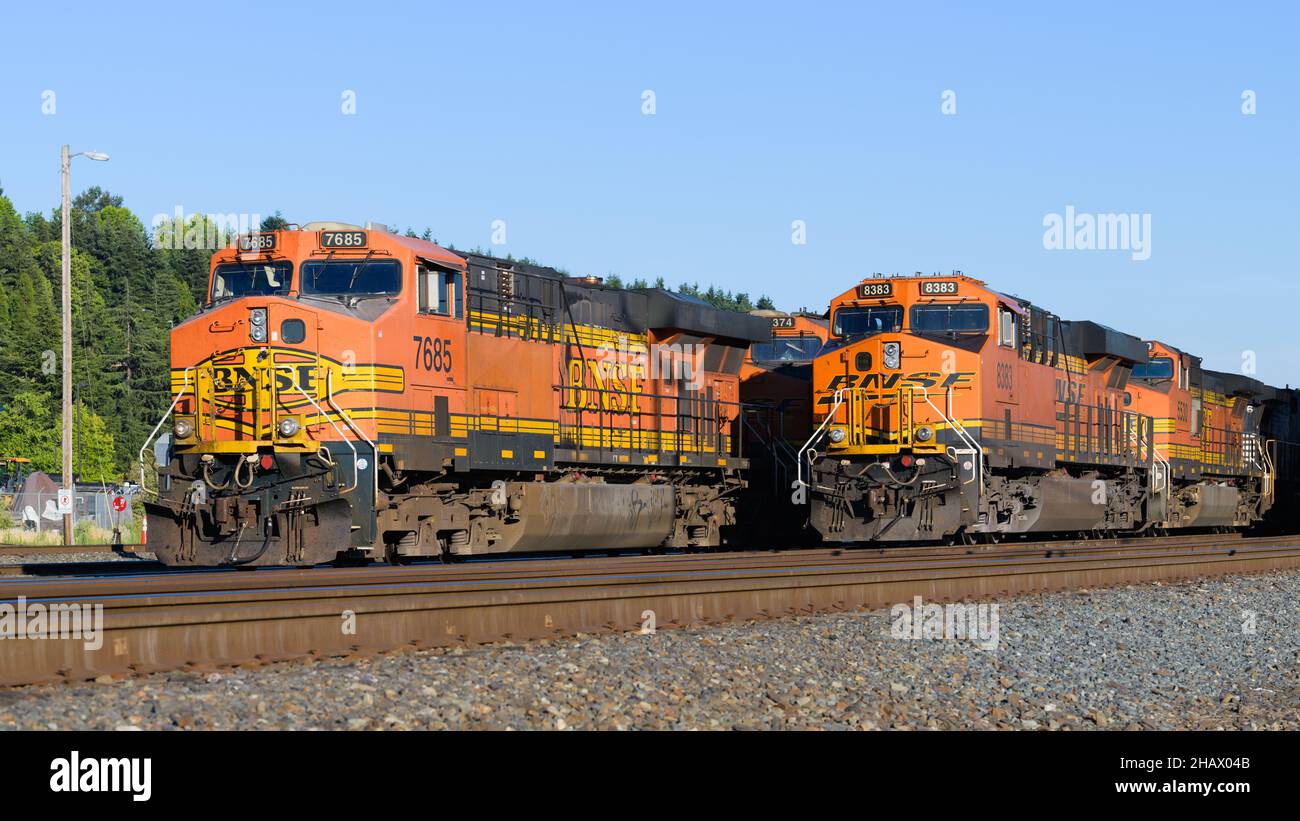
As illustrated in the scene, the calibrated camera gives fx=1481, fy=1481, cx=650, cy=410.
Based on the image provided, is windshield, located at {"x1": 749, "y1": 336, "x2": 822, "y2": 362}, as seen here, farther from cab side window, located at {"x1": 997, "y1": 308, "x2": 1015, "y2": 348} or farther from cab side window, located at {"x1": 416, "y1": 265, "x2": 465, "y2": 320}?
cab side window, located at {"x1": 416, "y1": 265, "x2": 465, "y2": 320}

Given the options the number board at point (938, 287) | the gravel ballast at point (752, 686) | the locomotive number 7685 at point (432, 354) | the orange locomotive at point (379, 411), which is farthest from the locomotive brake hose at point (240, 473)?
the number board at point (938, 287)

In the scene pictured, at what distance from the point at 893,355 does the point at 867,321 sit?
3.34 feet

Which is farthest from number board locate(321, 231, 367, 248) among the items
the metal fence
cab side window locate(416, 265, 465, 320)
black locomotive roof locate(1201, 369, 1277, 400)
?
black locomotive roof locate(1201, 369, 1277, 400)

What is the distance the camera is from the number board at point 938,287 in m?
23.5

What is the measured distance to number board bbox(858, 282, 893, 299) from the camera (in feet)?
78.9

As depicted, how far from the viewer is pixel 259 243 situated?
17625 mm

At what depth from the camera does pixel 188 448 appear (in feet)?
54.6

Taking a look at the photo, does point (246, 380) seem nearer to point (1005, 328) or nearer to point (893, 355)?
point (893, 355)

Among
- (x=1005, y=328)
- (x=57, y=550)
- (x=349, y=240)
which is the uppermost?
(x=349, y=240)

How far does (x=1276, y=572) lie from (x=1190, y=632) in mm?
8842

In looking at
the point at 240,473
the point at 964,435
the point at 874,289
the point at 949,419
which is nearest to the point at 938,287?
the point at 874,289
